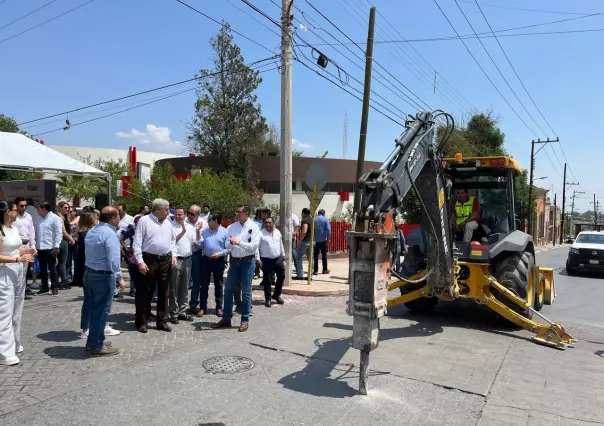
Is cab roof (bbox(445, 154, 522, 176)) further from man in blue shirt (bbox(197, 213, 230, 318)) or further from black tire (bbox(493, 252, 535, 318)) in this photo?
man in blue shirt (bbox(197, 213, 230, 318))

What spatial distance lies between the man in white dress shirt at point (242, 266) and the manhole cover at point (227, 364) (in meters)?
1.38

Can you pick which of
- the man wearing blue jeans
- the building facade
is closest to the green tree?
the building facade

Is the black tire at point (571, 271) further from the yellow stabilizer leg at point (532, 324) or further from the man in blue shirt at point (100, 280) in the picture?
the man in blue shirt at point (100, 280)

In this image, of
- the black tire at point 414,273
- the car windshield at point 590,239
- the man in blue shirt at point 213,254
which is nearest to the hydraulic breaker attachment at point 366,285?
the man in blue shirt at point 213,254

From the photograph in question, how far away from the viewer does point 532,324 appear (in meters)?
7.15

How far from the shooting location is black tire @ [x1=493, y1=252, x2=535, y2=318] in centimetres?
777

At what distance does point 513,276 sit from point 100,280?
6239 millimetres

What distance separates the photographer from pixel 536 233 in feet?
180

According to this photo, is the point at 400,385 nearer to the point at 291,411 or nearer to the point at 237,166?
the point at 291,411

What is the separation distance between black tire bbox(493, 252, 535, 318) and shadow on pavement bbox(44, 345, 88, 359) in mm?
6226

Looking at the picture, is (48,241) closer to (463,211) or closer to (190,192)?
(463,211)

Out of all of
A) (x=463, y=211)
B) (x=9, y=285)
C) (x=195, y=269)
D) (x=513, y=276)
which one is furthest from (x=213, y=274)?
(x=513, y=276)

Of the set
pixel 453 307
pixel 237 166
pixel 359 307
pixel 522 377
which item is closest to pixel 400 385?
pixel 359 307

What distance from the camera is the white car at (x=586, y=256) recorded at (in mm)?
16375
